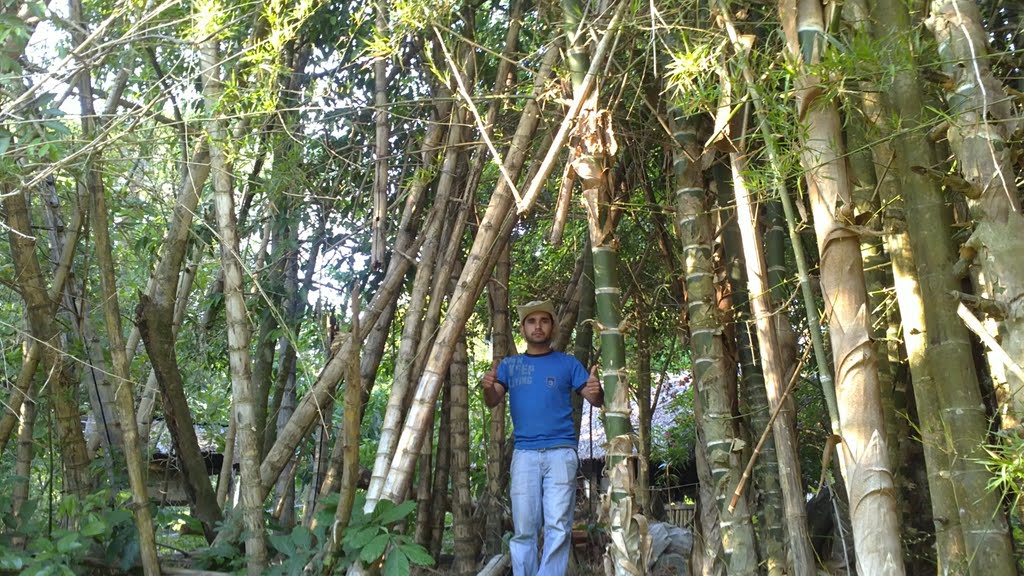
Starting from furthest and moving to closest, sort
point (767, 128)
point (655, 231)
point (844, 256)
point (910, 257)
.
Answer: point (655, 231)
point (910, 257)
point (767, 128)
point (844, 256)

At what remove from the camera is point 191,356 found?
5664 millimetres

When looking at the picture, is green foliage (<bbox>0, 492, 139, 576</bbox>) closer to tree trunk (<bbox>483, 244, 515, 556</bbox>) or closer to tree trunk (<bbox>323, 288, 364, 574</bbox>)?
tree trunk (<bbox>323, 288, 364, 574</bbox>)

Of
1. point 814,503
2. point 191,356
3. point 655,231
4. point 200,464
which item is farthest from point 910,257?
point 191,356

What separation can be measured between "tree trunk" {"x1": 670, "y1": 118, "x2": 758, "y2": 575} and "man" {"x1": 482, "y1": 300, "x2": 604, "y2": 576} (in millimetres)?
666

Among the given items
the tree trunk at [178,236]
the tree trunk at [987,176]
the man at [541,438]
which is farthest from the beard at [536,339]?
the tree trunk at [987,176]

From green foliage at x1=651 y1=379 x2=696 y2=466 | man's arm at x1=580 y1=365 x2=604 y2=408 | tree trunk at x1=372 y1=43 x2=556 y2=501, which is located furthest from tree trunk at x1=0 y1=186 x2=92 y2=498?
green foliage at x1=651 y1=379 x2=696 y2=466

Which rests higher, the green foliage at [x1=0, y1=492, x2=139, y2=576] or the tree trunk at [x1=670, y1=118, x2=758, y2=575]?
the tree trunk at [x1=670, y1=118, x2=758, y2=575]

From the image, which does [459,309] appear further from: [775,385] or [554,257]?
[554,257]

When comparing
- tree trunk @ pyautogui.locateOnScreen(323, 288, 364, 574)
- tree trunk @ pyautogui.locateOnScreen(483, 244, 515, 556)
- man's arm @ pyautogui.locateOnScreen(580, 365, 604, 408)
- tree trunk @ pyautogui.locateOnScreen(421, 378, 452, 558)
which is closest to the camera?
tree trunk @ pyautogui.locateOnScreen(323, 288, 364, 574)

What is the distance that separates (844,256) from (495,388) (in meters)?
2.21

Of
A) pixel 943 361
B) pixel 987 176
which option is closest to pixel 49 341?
pixel 943 361

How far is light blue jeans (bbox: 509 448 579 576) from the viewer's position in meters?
3.57

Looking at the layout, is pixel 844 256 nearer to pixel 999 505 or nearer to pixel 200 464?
pixel 999 505

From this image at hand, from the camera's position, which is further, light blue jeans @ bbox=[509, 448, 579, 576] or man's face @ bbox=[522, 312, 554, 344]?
man's face @ bbox=[522, 312, 554, 344]
